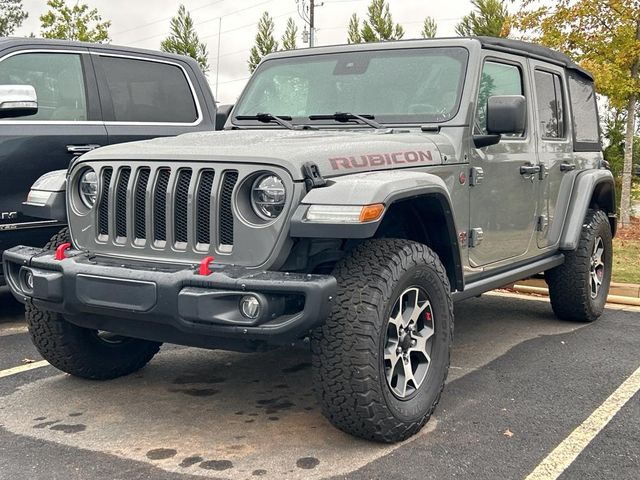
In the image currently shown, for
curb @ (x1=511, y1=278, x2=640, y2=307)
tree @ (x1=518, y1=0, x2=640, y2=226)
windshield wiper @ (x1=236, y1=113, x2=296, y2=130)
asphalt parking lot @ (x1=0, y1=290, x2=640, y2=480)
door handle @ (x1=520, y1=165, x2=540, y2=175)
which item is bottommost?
asphalt parking lot @ (x1=0, y1=290, x2=640, y2=480)

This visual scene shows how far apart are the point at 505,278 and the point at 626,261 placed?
499 cm

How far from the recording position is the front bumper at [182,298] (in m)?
3.12

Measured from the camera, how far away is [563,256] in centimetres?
580

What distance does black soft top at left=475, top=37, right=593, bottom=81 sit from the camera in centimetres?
488

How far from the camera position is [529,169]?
5094 mm

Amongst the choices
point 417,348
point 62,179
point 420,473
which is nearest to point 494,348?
point 417,348

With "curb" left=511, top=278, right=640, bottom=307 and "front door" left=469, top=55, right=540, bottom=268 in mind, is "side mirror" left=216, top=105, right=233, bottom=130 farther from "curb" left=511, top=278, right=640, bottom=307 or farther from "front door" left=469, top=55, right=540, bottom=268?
"curb" left=511, top=278, right=640, bottom=307

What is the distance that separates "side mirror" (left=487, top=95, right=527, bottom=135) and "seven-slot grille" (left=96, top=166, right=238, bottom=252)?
1.63 metres

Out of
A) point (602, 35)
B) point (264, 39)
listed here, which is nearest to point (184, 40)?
point (264, 39)

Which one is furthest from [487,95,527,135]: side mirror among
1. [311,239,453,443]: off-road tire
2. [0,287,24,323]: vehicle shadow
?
[0,287,24,323]: vehicle shadow

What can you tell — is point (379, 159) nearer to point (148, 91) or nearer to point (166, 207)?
point (166, 207)

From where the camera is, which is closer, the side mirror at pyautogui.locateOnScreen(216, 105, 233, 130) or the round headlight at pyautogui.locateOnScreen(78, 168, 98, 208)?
the round headlight at pyautogui.locateOnScreen(78, 168, 98, 208)

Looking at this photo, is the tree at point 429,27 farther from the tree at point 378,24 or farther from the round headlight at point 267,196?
the round headlight at point 267,196

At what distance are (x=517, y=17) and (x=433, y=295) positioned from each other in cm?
1101
